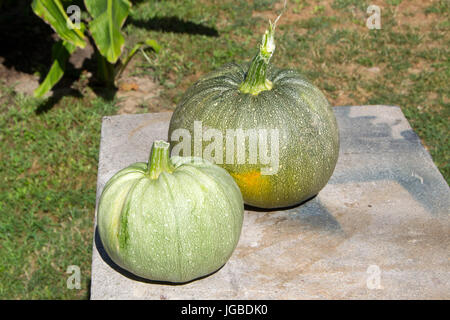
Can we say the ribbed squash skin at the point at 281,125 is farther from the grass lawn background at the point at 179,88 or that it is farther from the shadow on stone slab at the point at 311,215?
the grass lawn background at the point at 179,88

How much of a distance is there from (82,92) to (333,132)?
10.2 feet

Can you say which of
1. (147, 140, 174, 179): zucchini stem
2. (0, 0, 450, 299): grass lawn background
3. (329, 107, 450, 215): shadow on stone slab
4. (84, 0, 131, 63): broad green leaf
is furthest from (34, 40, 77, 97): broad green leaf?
(147, 140, 174, 179): zucchini stem

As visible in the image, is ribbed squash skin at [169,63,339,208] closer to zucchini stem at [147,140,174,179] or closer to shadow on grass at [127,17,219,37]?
zucchini stem at [147,140,174,179]

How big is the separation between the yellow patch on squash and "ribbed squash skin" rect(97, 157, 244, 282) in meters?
0.24

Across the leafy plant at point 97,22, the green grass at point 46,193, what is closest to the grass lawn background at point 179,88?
the green grass at point 46,193

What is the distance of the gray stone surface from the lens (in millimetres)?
2355

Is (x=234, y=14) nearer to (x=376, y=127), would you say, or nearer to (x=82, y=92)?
(x=82, y=92)

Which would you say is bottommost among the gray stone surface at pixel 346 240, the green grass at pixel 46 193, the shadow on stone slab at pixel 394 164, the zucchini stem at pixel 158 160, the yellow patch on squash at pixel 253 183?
the green grass at pixel 46 193

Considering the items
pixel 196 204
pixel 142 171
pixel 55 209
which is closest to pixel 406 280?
pixel 196 204

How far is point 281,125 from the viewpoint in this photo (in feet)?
8.09

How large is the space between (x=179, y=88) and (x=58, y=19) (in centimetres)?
140

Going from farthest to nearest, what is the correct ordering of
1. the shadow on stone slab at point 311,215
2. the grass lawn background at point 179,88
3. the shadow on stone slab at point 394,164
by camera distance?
the grass lawn background at point 179,88 < the shadow on stone slab at point 394,164 < the shadow on stone slab at point 311,215

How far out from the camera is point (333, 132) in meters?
2.63

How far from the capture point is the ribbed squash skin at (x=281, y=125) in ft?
8.13
